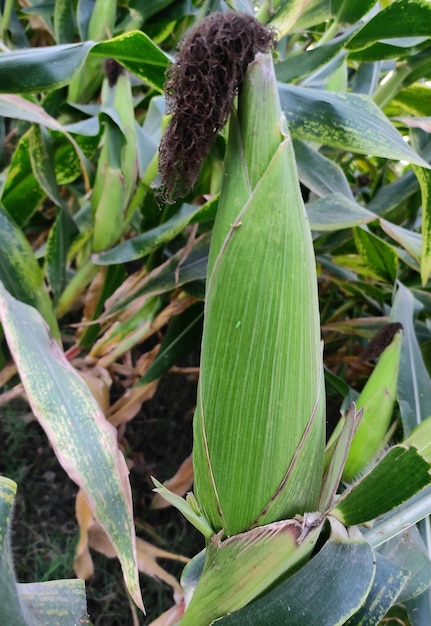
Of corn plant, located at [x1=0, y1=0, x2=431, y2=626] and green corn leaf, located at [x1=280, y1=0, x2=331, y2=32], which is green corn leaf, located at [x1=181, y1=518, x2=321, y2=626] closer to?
corn plant, located at [x1=0, y1=0, x2=431, y2=626]

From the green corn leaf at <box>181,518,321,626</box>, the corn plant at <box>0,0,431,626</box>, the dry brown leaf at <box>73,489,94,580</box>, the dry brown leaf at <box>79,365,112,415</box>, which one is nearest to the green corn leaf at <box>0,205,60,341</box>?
the corn plant at <box>0,0,431,626</box>

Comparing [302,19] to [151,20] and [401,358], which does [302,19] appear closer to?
[151,20]

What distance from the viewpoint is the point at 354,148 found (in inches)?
18.4

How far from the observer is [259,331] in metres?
0.29

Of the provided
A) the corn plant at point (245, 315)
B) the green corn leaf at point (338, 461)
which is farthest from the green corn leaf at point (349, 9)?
the green corn leaf at point (338, 461)

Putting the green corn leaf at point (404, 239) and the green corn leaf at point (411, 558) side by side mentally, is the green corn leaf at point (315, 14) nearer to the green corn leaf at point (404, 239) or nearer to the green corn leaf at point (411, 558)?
the green corn leaf at point (404, 239)

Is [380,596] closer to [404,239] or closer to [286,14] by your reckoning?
[404,239]

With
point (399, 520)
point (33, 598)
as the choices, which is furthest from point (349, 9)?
point (33, 598)

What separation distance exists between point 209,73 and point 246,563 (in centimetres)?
30

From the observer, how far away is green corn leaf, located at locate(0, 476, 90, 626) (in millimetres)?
269

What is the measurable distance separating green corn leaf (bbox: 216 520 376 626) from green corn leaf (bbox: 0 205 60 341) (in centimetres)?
39

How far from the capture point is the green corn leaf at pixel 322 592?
29 centimetres

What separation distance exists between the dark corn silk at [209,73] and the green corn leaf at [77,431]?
0.17 metres

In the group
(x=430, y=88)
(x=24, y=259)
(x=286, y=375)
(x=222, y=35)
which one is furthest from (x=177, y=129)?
(x=430, y=88)
